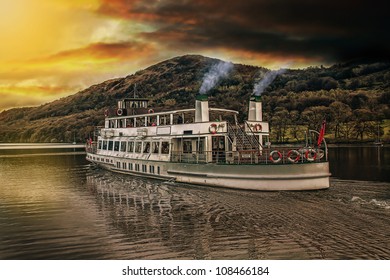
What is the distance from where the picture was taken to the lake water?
34.2ft

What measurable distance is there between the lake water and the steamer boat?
0.78m

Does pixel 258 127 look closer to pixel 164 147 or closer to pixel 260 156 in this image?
pixel 260 156

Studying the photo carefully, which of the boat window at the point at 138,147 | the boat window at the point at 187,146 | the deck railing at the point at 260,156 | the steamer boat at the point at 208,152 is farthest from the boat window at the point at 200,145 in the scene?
the boat window at the point at 138,147

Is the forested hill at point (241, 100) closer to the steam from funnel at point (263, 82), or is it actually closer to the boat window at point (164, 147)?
the steam from funnel at point (263, 82)

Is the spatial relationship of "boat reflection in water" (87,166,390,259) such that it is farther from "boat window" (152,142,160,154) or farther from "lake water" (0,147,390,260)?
"boat window" (152,142,160,154)

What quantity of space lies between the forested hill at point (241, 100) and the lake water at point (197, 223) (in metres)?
6.73

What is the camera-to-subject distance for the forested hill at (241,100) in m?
24.2

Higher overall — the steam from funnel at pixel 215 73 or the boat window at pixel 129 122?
the steam from funnel at pixel 215 73

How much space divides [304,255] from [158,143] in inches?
661

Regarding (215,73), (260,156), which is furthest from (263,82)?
(260,156)

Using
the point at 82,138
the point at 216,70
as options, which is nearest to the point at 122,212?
the point at 216,70

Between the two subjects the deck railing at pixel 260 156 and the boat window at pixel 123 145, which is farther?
the boat window at pixel 123 145

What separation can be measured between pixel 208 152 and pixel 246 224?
360 inches
